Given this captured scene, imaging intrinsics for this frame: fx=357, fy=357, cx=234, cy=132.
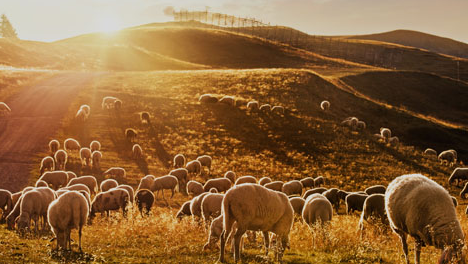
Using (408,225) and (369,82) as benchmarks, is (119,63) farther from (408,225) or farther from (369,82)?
(408,225)

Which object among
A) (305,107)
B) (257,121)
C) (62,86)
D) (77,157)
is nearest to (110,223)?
(77,157)

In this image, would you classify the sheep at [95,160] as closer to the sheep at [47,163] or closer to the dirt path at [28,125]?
the sheep at [47,163]

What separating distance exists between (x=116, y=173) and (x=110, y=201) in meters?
8.89

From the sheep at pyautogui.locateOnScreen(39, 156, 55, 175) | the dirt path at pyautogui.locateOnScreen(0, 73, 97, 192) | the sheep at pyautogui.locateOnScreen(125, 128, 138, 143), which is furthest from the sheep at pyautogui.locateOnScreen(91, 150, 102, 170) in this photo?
the sheep at pyautogui.locateOnScreen(125, 128, 138, 143)

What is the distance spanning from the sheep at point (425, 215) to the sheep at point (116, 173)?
65.8 feet

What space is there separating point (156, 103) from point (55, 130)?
14.8 metres

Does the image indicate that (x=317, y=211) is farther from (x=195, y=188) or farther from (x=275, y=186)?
(x=195, y=188)

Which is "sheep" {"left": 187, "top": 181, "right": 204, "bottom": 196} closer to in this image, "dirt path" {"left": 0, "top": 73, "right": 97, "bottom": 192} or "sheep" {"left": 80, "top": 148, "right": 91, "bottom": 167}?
"sheep" {"left": 80, "top": 148, "right": 91, "bottom": 167}

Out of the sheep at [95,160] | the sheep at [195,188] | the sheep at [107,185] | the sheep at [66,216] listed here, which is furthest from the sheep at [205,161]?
the sheep at [66,216]

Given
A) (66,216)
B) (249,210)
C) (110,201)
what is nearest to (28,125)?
(110,201)

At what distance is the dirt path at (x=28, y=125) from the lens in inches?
960

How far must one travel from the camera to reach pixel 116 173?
25.6 meters

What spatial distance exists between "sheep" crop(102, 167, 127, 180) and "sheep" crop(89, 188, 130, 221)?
8438 mm

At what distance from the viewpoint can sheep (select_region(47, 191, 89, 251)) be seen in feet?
37.1
